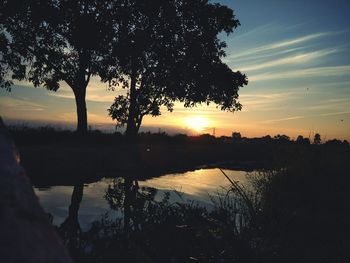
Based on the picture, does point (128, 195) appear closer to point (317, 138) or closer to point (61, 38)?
point (317, 138)

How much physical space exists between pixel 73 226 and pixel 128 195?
4.31 metres

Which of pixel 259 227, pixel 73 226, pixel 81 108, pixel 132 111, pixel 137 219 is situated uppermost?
pixel 132 111

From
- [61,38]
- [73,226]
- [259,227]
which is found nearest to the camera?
[259,227]

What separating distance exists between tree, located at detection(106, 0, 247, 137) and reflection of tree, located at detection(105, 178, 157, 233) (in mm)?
13604

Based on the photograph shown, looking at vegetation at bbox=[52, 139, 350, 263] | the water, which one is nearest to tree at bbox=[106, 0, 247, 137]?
the water

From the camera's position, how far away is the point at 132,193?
12.9 meters

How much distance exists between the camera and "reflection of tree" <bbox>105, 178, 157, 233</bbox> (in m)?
10.0

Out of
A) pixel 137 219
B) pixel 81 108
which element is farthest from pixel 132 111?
pixel 137 219

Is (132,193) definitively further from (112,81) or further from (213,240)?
(112,81)

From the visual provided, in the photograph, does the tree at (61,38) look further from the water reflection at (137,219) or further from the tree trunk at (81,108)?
the water reflection at (137,219)

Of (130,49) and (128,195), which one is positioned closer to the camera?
(128,195)

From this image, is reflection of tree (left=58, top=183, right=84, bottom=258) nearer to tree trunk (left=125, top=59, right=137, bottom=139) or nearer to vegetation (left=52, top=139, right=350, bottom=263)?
vegetation (left=52, top=139, right=350, bottom=263)

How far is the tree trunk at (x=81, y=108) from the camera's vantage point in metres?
25.9

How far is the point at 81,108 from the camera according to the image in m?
26.1
